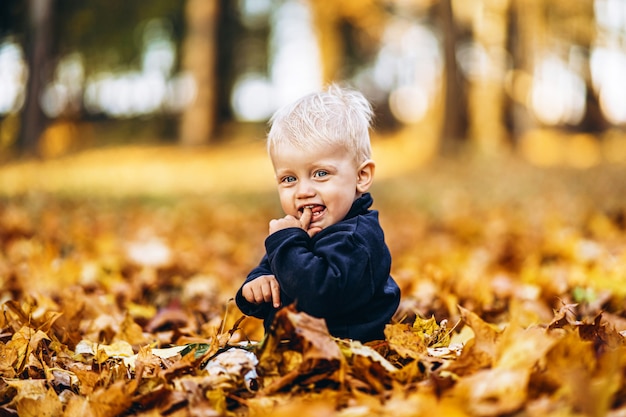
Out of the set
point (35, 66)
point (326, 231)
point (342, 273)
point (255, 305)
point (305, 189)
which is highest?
point (35, 66)

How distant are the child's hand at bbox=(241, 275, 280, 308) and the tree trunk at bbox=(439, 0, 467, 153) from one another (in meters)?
13.8

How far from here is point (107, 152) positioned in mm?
16891

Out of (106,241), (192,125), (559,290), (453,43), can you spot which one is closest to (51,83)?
(192,125)

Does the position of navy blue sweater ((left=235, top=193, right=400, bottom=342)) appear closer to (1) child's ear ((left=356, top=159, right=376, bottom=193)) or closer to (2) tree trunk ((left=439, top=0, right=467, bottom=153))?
(1) child's ear ((left=356, top=159, right=376, bottom=193))

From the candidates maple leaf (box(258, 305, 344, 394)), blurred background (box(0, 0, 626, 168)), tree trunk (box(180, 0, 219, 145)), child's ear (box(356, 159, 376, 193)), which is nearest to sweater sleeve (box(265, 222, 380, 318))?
maple leaf (box(258, 305, 344, 394))

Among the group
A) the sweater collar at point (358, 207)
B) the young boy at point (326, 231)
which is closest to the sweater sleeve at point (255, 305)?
the young boy at point (326, 231)

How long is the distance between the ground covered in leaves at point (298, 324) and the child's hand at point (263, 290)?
3.7 inches

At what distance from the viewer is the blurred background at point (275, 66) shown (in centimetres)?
1445

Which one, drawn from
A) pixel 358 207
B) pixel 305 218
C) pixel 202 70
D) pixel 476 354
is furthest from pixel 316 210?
pixel 202 70

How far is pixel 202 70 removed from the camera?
17938 mm

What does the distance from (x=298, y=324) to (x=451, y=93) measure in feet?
47.8

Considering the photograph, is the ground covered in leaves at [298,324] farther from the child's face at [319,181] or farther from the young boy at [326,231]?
the child's face at [319,181]

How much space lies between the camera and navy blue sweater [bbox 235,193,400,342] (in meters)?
2.05

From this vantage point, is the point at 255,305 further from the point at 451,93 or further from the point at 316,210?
the point at 451,93
